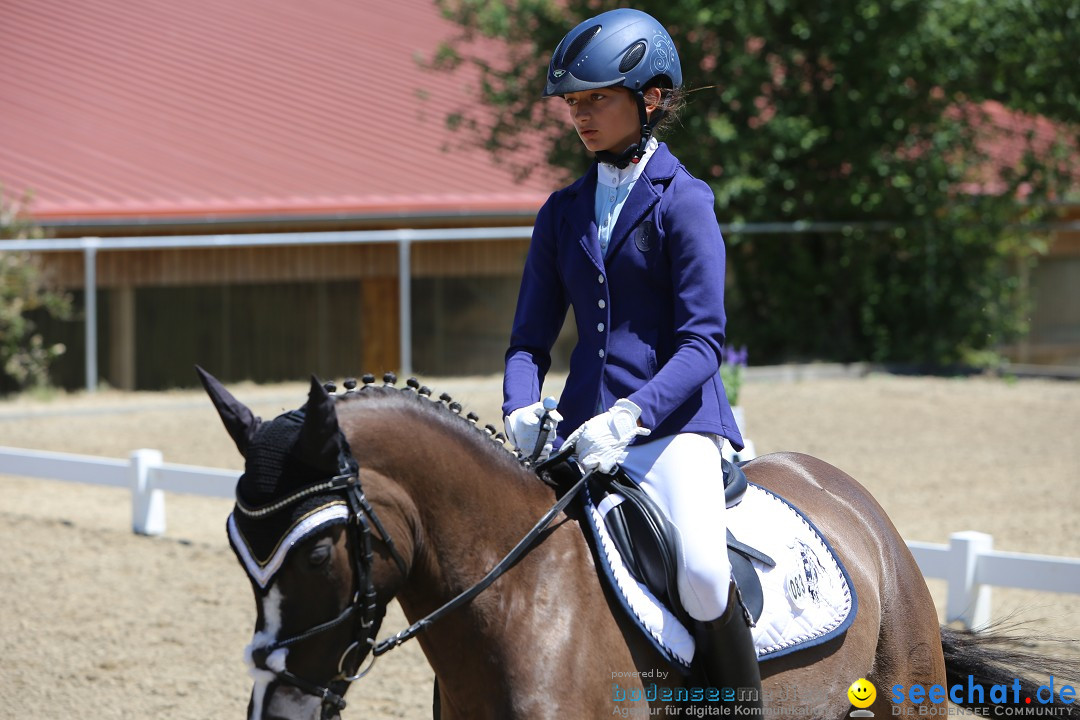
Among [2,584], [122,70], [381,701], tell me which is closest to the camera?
[381,701]

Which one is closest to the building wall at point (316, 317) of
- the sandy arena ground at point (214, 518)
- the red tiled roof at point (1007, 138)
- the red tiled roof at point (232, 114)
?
the red tiled roof at point (232, 114)

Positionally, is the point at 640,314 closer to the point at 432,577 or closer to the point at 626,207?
the point at 626,207

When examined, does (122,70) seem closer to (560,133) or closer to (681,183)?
(560,133)

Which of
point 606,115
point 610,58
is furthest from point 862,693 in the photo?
point 610,58

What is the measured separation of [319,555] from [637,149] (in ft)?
4.09

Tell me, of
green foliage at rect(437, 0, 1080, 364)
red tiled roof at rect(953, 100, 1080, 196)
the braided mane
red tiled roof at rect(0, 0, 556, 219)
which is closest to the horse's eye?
the braided mane

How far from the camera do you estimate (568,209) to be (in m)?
2.94

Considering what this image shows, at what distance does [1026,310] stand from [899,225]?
235 centimetres

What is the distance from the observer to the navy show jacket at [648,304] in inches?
107

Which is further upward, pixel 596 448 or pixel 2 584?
pixel 596 448

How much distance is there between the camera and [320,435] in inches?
88.5

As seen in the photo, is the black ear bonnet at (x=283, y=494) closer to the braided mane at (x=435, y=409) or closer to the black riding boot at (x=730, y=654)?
the braided mane at (x=435, y=409)

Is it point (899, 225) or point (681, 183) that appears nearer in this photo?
point (681, 183)

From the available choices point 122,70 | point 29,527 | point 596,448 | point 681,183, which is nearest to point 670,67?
point 681,183
